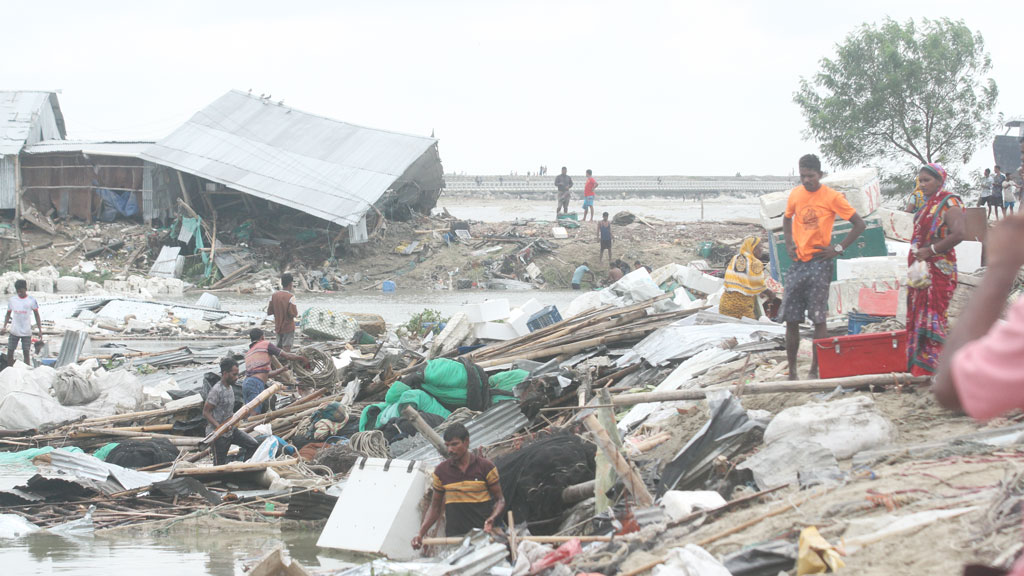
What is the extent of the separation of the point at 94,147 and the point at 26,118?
2.80m

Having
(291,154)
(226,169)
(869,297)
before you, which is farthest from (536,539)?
(291,154)

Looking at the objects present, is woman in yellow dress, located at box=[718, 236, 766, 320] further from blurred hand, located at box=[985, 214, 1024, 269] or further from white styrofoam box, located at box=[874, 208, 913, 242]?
blurred hand, located at box=[985, 214, 1024, 269]

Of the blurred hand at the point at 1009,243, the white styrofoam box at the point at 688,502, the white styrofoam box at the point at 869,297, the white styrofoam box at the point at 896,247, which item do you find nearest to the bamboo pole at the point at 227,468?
the white styrofoam box at the point at 688,502

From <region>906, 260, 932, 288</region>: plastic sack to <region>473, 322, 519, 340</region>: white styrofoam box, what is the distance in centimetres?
601

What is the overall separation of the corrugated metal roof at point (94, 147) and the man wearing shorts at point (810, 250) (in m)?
23.1

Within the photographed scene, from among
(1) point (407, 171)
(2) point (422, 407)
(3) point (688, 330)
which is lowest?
(2) point (422, 407)

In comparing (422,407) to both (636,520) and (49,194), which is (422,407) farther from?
(49,194)

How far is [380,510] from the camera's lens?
6.31m

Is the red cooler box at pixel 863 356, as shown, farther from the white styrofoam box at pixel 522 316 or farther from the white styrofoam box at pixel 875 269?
the white styrofoam box at pixel 522 316

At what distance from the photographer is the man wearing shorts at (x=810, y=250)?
6770mm

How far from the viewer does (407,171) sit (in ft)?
91.9

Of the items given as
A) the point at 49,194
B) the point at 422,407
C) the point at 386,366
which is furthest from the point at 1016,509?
the point at 49,194

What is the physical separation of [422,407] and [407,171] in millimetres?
19532

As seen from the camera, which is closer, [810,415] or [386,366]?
[810,415]
